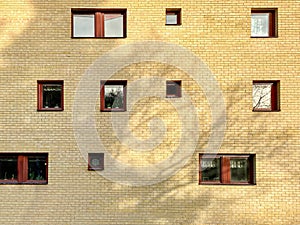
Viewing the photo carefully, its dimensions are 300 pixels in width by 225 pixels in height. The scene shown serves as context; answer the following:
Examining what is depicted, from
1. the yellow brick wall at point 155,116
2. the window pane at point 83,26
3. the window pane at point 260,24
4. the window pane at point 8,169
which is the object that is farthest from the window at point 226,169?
the window pane at point 8,169

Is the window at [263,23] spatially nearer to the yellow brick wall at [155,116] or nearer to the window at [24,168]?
the yellow brick wall at [155,116]

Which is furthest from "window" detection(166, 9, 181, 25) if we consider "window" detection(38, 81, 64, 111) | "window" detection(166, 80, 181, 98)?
"window" detection(38, 81, 64, 111)

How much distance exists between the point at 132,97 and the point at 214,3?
3.31 metres

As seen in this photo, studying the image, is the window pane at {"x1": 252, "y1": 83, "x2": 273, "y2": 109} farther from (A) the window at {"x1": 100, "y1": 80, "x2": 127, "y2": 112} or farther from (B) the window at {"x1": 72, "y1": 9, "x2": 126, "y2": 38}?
(B) the window at {"x1": 72, "y1": 9, "x2": 126, "y2": 38}

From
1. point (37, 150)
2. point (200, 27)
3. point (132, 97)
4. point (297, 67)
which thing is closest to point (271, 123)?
point (297, 67)

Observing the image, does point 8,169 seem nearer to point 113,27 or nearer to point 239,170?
point 113,27

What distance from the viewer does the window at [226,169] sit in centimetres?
826

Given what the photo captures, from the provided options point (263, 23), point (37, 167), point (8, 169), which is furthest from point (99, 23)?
point (8, 169)

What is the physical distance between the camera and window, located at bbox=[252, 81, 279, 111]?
8391 millimetres

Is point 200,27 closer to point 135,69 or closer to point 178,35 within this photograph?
point 178,35

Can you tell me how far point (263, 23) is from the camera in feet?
28.1

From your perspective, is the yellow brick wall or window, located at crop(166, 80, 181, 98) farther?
window, located at crop(166, 80, 181, 98)

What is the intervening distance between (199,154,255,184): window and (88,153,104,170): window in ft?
8.53

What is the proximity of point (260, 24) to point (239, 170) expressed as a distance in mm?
3973
